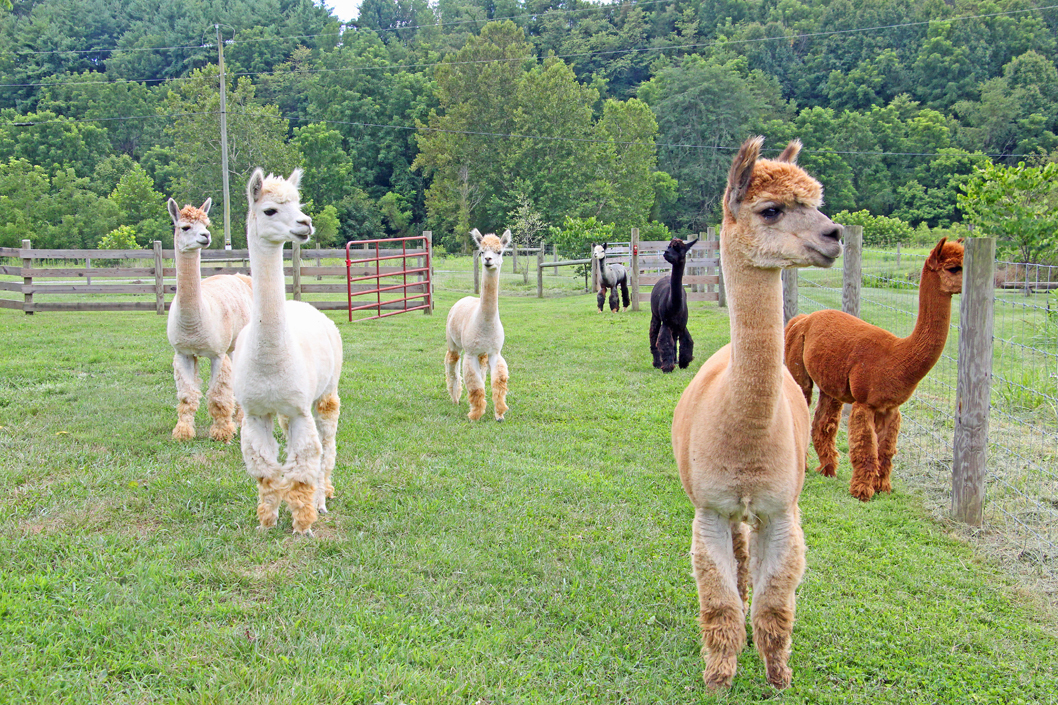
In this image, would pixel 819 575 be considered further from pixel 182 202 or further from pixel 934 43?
pixel 934 43

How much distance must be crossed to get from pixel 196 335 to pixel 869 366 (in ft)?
17.7

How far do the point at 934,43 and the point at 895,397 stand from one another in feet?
220

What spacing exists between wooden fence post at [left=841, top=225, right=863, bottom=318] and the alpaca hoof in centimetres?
573

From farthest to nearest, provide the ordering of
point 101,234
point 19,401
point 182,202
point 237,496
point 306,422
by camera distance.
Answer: point 182,202 → point 101,234 → point 19,401 → point 237,496 → point 306,422

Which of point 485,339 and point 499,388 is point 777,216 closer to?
point 499,388

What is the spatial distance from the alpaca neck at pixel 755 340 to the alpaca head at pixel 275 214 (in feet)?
8.42

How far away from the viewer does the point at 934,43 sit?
195 feet

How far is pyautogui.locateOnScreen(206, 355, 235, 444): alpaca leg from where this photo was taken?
6.29m

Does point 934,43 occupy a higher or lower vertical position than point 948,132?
higher

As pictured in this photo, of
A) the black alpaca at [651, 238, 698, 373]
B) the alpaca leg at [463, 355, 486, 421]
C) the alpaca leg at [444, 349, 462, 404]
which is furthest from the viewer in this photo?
the black alpaca at [651, 238, 698, 373]

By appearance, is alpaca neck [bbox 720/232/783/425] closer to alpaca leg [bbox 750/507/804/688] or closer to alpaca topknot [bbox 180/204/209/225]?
alpaca leg [bbox 750/507/804/688]

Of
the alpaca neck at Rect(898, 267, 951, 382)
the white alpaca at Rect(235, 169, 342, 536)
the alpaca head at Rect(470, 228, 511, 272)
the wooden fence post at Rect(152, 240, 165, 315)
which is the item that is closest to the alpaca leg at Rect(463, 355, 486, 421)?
the alpaca head at Rect(470, 228, 511, 272)

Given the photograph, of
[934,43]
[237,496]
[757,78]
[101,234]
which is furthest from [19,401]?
[934,43]

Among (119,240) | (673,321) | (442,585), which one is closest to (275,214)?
(442,585)
